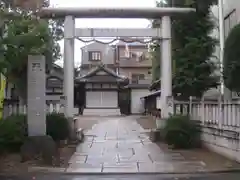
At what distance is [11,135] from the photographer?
13.6 m

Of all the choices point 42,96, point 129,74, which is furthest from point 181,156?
point 129,74

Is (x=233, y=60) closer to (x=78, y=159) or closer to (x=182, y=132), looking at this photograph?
(x=182, y=132)

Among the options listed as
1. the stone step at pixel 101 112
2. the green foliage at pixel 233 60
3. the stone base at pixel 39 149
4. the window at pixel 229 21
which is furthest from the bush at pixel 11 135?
the stone step at pixel 101 112

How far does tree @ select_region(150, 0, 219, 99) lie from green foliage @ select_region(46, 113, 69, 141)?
17.5ft

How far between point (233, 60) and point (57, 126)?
7023 millimetres

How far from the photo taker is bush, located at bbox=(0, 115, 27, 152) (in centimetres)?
1352

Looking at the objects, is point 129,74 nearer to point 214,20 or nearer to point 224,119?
point 214,20

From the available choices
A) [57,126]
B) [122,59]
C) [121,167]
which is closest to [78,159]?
[121,167]

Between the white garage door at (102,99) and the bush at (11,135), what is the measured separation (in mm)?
36109

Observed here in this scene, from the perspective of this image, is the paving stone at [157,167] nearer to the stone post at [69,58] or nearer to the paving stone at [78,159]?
the paving stone at [78,159]

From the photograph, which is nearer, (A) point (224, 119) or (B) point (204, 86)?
(A) point (224, 119)

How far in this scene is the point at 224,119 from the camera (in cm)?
1327

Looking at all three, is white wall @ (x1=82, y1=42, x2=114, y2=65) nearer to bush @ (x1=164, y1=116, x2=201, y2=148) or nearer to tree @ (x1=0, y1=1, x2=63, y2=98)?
tree @ (x1=0, y1=1, x2=63, y2=98)

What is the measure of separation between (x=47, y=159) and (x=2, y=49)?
3407mm
